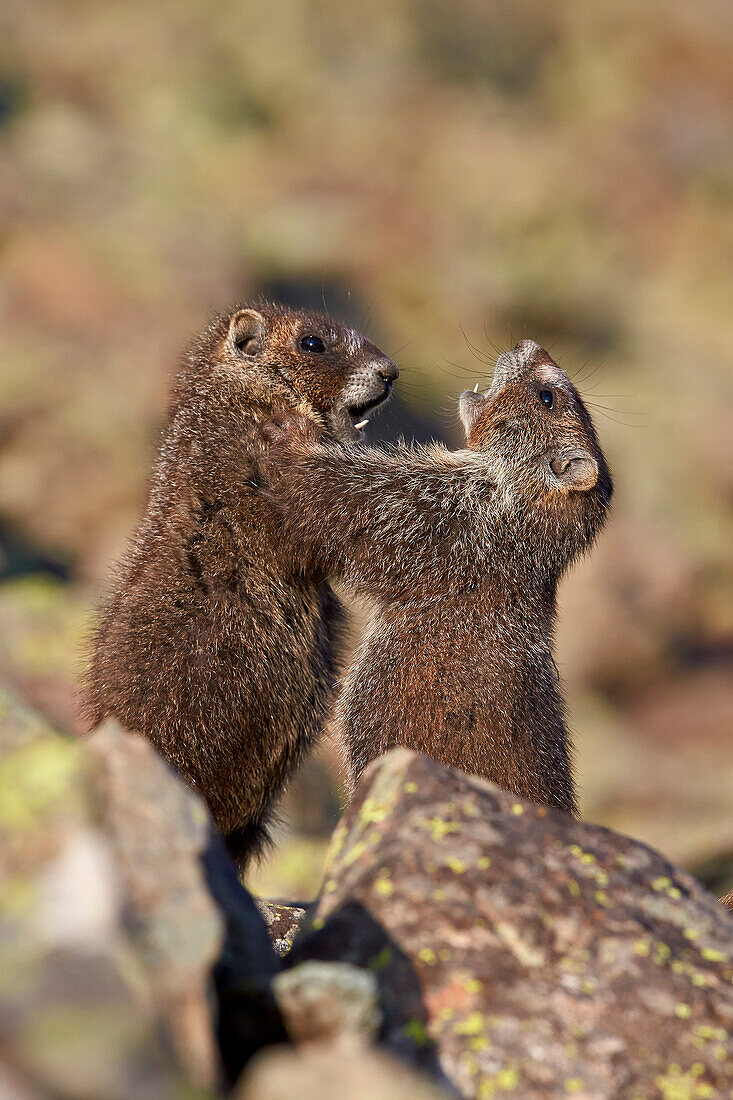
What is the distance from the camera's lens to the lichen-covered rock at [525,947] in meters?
3.97

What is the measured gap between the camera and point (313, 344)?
347 inches

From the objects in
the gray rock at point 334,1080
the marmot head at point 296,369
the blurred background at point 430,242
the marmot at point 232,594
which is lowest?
the gray rock at point 334,1080

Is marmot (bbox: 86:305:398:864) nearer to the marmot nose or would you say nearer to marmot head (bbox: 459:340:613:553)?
the marmot nose

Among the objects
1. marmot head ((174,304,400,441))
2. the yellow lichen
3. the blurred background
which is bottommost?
the yellow lichen

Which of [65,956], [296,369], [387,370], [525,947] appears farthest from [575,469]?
[65,956]

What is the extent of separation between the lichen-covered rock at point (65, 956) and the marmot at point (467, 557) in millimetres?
3107

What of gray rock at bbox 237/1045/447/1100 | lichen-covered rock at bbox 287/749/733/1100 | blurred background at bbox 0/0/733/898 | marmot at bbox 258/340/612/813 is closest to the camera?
gray rock at bbox 237/1045/447/1100

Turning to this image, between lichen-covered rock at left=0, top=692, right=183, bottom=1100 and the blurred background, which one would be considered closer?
lichen-covered rock at left=0, top=692, right=183, bottom=1100

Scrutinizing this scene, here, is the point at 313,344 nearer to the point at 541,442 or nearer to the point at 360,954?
the point at 541,442

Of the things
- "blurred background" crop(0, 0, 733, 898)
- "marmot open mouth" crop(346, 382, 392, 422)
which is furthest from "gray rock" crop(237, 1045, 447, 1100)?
"blurred background" crop(0, 0, 733, 898)

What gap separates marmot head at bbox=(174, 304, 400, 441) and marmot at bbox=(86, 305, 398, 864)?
0.04ft

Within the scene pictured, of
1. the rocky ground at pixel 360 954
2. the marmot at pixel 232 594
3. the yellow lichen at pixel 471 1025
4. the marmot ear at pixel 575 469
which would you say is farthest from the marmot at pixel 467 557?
the yellow lichen at pixel 471 1025

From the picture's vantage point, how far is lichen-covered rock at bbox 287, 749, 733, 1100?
3967mm

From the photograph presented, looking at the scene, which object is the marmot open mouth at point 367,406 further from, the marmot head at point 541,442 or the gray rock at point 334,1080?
the gray rock at point 334,1080
